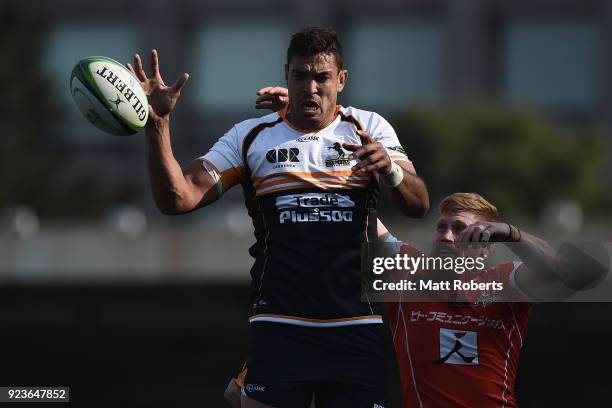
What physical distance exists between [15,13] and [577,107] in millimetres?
32991

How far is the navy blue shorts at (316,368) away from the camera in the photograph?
19.9ft

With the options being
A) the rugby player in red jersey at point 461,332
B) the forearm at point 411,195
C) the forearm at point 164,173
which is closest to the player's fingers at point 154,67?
the forearm at point 164,173

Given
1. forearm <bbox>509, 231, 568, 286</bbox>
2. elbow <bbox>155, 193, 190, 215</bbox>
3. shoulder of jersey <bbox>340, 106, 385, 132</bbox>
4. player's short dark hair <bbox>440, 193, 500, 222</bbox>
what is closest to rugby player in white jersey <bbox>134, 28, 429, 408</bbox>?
elbow <bbox>155, 193, 190, 215</bbox>

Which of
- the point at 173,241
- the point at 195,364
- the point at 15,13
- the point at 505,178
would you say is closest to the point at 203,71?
the point at 15,13

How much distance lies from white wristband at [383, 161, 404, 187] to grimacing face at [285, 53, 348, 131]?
483mm

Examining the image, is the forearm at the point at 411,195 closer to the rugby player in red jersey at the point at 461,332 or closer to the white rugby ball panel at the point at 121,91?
the rugby player in red jersey at the point at 461,332

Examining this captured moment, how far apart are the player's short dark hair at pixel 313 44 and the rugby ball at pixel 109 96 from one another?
75 cm

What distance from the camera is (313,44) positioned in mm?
6098

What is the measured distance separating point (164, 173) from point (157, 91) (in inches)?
16.7

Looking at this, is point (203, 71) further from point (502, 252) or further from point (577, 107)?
point (502, 252)

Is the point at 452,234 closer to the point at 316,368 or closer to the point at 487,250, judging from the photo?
the point at 487,250

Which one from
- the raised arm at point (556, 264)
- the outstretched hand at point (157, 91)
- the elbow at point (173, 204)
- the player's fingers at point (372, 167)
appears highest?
the outstretched hand at point (157, 91)

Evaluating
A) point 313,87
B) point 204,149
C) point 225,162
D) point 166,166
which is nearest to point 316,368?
point 225,162

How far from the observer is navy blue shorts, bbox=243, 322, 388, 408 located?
607 centimetres
